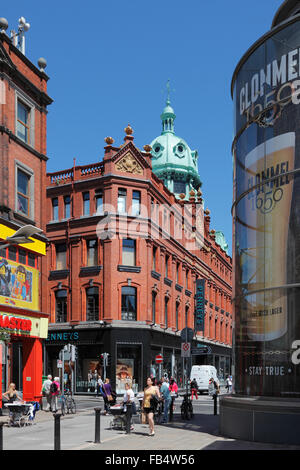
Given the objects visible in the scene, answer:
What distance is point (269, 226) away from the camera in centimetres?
1719

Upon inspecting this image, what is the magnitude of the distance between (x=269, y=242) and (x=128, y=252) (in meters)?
31.9

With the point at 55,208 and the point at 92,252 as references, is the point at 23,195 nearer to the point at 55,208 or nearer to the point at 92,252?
the point at 92,252

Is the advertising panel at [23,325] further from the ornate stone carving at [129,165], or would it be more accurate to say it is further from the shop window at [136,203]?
the ornate stone carving at [129,165]

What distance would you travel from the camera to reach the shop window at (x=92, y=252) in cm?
4866

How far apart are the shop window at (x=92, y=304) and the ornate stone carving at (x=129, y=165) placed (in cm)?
971

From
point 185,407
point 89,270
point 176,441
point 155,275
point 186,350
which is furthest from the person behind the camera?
point 155,275

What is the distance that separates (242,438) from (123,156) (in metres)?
34.9

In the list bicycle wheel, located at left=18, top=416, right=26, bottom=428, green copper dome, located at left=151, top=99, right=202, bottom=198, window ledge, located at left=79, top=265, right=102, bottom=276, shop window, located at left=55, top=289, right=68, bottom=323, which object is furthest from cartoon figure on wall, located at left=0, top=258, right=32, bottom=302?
green copper dome, located at left=151, top=99, right=202, bottom=198

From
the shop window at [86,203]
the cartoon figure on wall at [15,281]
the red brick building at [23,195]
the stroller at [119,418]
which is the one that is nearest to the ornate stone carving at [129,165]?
the shop window at [86,203]

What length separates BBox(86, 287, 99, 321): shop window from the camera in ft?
157

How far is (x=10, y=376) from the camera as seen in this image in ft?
147

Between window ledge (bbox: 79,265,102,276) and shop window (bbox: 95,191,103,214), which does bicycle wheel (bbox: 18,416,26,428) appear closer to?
window ledge (bbox: 79,265,102,276)

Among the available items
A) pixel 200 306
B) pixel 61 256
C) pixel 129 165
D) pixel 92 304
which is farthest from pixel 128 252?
pixel 200 306

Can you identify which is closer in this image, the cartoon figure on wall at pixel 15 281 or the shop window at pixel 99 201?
the cartoon figure on wall at pixel 15 281
